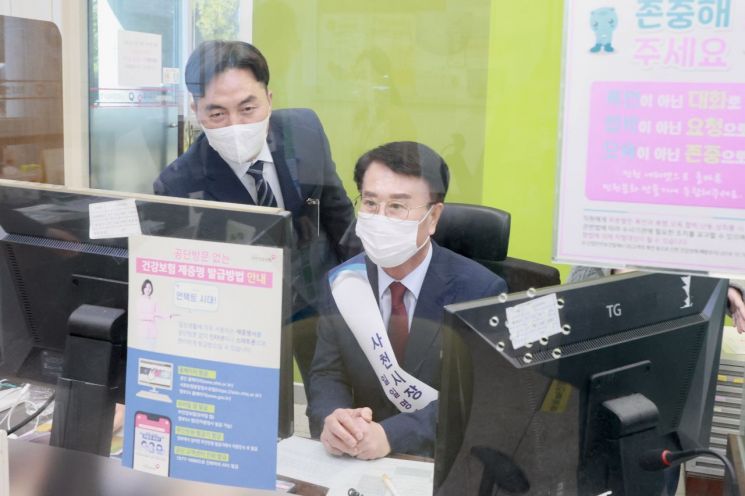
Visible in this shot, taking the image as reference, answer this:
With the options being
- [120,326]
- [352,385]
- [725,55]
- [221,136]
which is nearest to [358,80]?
[221,136]

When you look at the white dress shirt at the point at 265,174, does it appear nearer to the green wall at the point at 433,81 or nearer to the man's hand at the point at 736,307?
the green wall at the point at 433,81

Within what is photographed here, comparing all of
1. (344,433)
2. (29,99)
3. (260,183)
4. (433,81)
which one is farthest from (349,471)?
(29,99)

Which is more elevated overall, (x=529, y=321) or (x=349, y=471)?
(x=529, y=321)

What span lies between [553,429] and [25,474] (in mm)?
894

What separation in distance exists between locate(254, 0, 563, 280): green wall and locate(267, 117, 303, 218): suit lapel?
0.09 meters

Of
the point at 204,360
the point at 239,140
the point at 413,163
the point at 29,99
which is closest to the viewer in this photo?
the point at 204,360

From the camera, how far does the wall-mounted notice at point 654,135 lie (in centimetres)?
103

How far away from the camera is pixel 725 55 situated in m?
1.02

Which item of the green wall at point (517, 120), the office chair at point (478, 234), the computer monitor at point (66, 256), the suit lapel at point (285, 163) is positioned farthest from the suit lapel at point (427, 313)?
the computer monitor at point (66, 256)

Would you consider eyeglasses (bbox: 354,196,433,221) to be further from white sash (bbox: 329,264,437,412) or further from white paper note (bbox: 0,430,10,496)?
white paper note (bbox: 0,430,10,496)

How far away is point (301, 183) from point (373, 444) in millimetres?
998

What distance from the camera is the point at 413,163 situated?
2139 mm

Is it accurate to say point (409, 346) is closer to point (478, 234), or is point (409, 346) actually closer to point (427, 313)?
point (427, 313)

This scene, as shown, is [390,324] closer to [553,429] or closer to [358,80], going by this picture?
[358,80]
